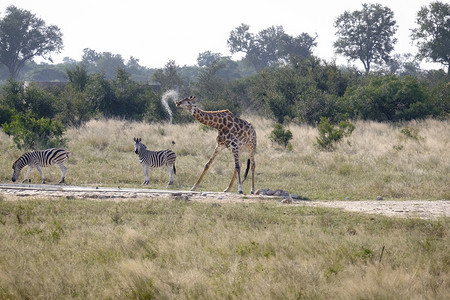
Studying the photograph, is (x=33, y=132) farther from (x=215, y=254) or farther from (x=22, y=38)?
(x=22, y=38)

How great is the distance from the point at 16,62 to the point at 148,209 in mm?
62648

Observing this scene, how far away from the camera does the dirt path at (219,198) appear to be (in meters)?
10.8

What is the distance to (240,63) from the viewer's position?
9656cm

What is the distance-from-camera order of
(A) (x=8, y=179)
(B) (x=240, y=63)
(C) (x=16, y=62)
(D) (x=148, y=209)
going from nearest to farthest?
1. (D) (x=148, y=209)
2. (A) (x=8, y=179)
3. (C) (x=16, y=62)
4. (B) (x=240, y=63)

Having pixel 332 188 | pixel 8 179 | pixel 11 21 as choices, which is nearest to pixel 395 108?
pixel 332 188

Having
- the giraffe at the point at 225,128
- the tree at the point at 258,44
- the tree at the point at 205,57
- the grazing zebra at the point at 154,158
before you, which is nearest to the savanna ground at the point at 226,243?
the grazing zebra at the point at 154,158

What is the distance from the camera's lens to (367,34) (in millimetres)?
60250

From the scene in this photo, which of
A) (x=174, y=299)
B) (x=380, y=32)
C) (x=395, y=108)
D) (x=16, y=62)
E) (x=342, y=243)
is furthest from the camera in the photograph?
(x=16, y=62)

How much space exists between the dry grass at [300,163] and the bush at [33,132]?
1.72 feet

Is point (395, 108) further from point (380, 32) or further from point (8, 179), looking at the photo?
point (380, 32)

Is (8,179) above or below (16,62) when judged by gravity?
below

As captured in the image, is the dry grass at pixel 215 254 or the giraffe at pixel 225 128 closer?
the dry grass at pixel 215 254

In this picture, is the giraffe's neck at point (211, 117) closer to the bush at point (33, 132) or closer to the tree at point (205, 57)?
the bush at point (33, 132)

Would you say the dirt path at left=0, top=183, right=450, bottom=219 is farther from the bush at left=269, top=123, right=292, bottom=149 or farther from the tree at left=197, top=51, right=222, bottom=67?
the tree at left=197, top=51, right=222, bottom=67
